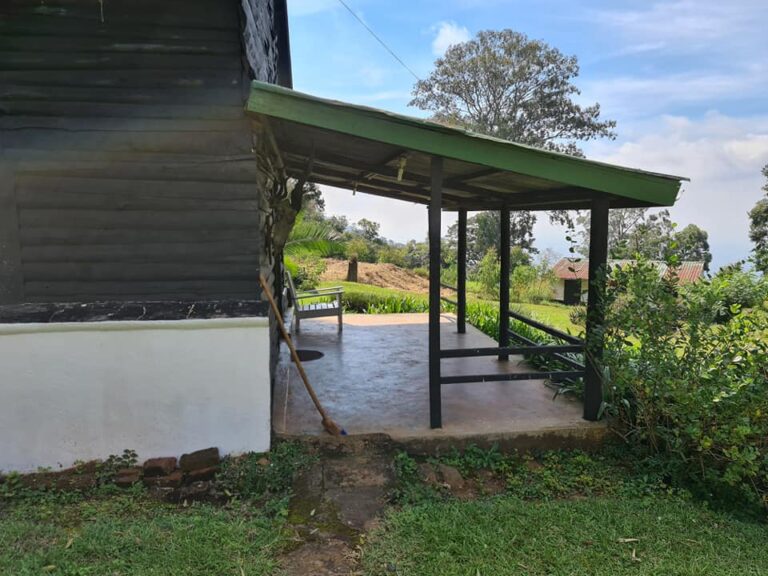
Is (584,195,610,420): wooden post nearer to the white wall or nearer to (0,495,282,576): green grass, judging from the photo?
the white wall

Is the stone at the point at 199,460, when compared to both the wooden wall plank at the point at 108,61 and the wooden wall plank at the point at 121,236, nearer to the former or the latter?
the wooden wall plank at the point at 121,236

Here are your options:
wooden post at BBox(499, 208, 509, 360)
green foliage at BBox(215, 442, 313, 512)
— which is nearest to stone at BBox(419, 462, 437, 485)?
green foliage at BBox(215, 442, 313, 512)

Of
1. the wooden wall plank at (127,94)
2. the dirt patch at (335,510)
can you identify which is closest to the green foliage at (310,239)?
the wooden wall plank at (127,94)

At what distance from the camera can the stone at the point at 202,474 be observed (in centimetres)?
329

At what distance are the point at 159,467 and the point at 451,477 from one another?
1.96m

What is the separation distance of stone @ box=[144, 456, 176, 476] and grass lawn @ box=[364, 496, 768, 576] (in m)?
1.55

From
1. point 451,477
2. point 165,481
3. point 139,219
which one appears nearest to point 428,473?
point 451,477

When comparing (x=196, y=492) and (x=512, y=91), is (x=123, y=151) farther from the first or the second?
(x=512, y=91)

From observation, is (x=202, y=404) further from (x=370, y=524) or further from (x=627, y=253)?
(x=627, y=253)

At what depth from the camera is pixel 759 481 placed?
3.07 metres

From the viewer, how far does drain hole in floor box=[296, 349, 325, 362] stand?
585cm

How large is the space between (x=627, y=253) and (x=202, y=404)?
3.21 metres

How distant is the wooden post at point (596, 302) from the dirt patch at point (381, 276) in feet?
44.6

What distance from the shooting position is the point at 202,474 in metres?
3.30
